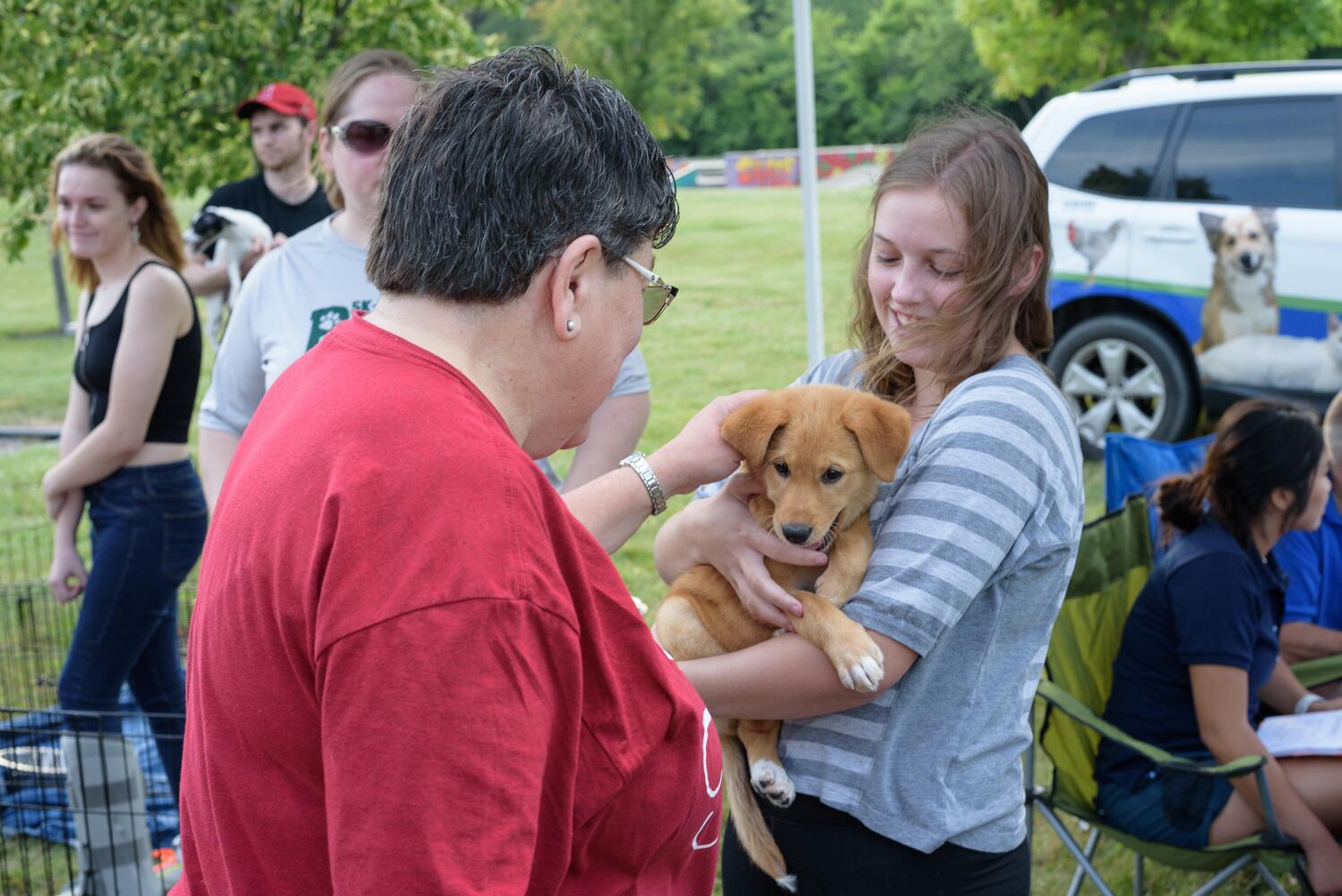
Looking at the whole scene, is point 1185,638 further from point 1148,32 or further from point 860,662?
point 1148,32

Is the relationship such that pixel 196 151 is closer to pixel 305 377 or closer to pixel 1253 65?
pixel 305 377

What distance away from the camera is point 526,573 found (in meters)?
1.07

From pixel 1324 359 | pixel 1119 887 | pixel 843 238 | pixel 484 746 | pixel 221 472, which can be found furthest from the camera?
pixel 843 238

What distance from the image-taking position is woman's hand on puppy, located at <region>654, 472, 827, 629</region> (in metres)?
2.29

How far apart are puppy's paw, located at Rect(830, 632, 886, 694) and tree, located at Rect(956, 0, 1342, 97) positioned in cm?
1944

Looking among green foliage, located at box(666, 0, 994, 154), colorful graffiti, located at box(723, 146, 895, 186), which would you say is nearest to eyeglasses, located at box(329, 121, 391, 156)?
colorful graffiti, located at box(723, 146, 895, 186)

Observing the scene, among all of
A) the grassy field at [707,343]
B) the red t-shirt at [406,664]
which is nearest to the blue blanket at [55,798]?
the grassy field at [707,343]

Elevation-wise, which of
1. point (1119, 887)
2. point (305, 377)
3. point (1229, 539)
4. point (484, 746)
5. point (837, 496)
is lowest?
point (1119, 887)

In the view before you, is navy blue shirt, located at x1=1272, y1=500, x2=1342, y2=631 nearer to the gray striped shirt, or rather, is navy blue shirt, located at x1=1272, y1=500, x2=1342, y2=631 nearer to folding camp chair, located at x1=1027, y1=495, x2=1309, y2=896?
folding camp chair, located at x1=1027, y1=495, x2=1309, y2=896

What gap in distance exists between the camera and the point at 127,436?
14.1 feet

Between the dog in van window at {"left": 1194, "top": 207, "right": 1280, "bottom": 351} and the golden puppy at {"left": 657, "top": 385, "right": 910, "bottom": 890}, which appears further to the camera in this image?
the dog in van window at {"left": 1194, "top": 207, "right": 1280, "bottom": 351}

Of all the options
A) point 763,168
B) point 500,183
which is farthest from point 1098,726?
point 763,168

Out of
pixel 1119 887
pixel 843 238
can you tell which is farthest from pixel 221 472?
pixel 843 238

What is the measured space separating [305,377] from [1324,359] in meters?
8.40
